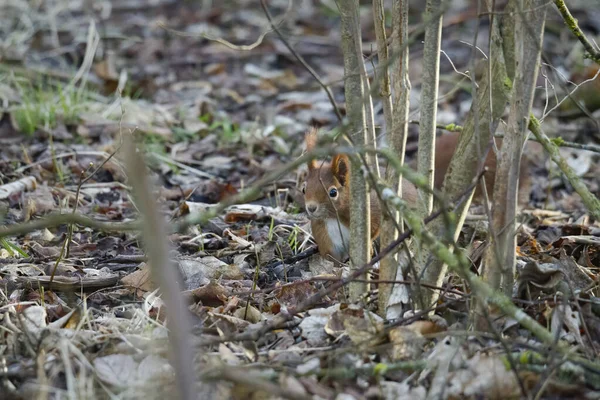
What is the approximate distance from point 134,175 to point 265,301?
1517 mm

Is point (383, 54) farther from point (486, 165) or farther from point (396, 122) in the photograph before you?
point (486, 165)

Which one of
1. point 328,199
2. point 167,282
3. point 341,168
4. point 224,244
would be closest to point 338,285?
point 167,282

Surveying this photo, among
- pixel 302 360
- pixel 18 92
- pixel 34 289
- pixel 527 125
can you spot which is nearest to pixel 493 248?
pixel 527 125

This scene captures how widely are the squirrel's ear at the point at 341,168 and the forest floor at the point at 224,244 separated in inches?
11.9

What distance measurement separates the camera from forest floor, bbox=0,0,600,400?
2.19 m

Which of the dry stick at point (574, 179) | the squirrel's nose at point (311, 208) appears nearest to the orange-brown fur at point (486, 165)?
the squirrel's nose at point (311, 208)

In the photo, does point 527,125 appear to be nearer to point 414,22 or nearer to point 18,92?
point 18,92

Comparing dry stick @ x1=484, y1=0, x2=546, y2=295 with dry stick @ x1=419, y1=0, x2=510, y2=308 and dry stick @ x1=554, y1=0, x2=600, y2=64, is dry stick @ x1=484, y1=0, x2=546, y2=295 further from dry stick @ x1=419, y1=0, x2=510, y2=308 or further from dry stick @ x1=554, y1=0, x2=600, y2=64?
dry stick @ x1=554, y1=0, x2=600, y2=64

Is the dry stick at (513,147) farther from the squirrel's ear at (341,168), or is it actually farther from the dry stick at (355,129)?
the squirrel's ear at (341,168)

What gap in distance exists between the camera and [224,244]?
3633mm

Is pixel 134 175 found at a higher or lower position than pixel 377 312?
higher

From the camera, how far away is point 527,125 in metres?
2.32

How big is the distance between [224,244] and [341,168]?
0.73 meters

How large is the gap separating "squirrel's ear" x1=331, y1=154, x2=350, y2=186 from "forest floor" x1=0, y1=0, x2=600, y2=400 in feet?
0.99
